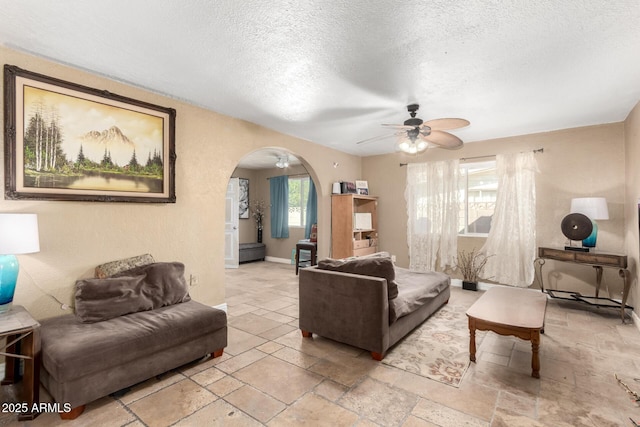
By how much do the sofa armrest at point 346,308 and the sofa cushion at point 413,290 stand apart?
0.57 feet

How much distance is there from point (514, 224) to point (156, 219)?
16.3 feet

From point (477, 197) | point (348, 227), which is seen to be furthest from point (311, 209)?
point (477, 197)

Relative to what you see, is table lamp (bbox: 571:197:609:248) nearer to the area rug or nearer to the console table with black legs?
the console table with black legs

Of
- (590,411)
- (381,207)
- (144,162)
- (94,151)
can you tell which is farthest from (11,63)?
(381,207)

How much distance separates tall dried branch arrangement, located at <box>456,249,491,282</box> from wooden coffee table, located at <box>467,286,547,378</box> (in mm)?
1805

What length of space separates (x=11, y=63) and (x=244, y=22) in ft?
6.24

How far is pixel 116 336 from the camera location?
81.3 inches

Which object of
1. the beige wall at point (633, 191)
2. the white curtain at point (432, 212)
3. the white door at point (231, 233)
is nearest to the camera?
the beige wall at point (633, 191)

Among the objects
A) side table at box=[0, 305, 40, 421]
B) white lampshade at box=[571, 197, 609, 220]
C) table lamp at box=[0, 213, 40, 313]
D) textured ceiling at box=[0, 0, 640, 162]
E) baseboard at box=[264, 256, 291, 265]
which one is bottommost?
baseboard at box=[264, 256, 291, 265]

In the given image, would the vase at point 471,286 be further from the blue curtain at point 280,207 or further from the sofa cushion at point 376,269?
the blue curtain at point 280,207

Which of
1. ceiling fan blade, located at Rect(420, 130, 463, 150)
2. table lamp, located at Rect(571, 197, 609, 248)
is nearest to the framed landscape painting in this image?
ceiling fan blade, located at Rect(420, 130, 463, 150)

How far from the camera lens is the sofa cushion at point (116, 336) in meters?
1.86

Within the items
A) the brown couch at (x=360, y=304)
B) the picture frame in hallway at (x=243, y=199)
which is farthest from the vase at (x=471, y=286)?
the picture frame in hallway at (x=243, y=199)

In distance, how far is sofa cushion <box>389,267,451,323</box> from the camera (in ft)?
9.03
